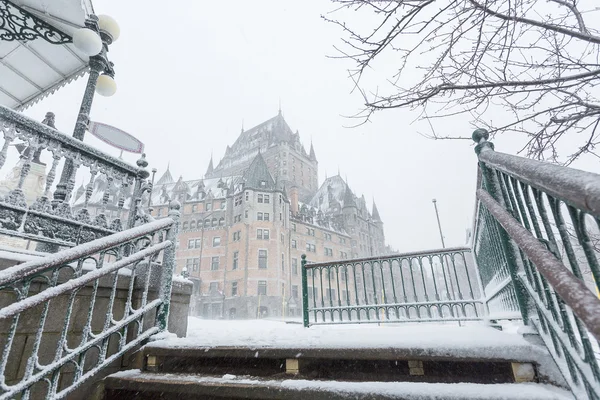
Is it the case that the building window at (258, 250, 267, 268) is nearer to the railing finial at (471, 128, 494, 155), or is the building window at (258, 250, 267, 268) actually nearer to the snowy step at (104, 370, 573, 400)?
the snowy step at (104, 370, 573, 400)

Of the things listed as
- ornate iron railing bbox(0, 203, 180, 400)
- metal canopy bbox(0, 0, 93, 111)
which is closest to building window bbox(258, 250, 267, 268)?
metal canopy bbox(0, 0, 93, 111)

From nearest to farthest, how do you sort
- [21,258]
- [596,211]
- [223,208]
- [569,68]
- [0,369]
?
[596,211]
[0,369]
[21,258]
[569,68]
[223,208]

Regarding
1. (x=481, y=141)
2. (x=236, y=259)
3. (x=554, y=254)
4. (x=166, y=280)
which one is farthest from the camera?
(x=236, y=259)

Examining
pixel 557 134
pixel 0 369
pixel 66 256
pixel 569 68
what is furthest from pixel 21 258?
pixel 557 134

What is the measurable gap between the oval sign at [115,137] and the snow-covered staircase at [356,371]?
4.74m

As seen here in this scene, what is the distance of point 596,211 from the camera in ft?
3.05

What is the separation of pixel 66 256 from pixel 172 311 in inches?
71.1

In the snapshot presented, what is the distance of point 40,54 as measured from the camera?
6.54m

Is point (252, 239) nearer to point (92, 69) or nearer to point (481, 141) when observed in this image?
point (92, 69)

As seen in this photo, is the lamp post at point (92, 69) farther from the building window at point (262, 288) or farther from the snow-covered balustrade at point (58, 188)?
the building window at point (262, 288)

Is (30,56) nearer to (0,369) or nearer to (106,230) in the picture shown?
(106,230)

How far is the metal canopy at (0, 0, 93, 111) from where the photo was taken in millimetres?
5426

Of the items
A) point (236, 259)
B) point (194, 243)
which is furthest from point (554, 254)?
point (194, 243)

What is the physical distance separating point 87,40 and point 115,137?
6.15 feet
